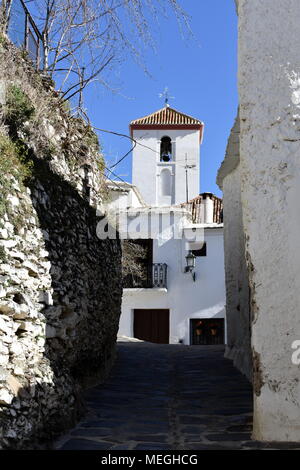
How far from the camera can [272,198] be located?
417 centimetres

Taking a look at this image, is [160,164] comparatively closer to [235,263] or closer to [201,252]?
[201,252]

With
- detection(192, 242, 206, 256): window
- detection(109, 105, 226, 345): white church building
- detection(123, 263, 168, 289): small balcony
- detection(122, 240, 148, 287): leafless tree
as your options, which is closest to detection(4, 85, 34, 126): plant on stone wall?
detection(122, 240, 148, 287): leafless tree

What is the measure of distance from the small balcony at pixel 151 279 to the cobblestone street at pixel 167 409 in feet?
28.8

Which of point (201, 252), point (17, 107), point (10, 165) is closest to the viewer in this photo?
point (10, 165)

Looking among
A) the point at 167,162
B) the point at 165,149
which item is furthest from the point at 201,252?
the point at 165,149

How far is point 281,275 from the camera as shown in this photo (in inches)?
159

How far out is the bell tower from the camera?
25422 mm

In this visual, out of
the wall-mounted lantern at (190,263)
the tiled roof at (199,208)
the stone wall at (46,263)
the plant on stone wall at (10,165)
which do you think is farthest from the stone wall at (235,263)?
the tiled roof at (199,208)

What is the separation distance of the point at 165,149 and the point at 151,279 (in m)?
10.3

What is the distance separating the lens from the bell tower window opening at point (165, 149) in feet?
85.0

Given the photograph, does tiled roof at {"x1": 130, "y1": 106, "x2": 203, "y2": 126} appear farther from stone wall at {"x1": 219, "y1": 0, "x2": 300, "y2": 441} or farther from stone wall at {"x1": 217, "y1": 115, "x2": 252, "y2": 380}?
stone wall at {"x1": 219, "y1": 0, "x2": 300, "y2": 441}
